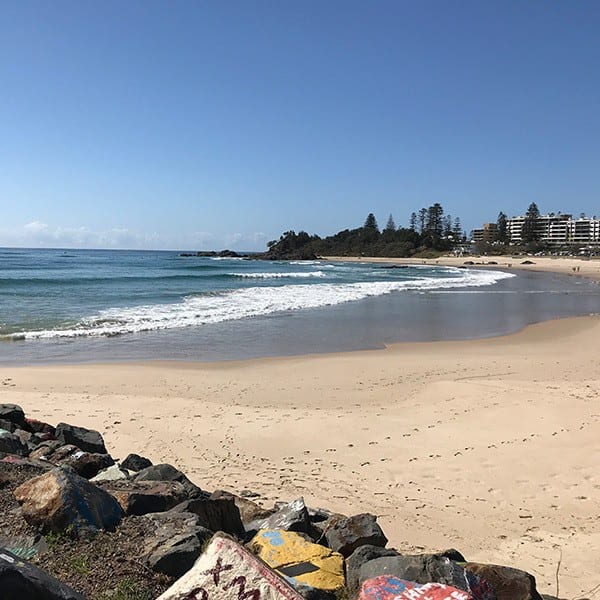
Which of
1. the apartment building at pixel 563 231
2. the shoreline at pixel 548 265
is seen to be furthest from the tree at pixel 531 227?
the shoreline at pixel 548 265

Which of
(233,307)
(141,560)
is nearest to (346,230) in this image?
(233,307)

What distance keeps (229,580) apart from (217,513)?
1715 mm

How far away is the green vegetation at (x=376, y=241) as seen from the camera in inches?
4883

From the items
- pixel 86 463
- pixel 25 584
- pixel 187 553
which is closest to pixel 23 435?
pixel 86 463

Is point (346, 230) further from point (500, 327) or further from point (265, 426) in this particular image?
point (265, 426)

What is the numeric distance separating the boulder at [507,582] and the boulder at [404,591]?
60 centimetres

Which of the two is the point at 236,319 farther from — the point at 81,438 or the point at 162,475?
the point at 162,475

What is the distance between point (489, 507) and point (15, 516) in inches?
170

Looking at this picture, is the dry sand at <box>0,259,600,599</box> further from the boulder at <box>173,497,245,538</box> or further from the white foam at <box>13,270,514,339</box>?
the white foam at <box>13,270,514,339</box>

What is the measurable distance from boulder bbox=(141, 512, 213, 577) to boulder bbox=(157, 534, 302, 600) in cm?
54

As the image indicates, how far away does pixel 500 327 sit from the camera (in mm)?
19281

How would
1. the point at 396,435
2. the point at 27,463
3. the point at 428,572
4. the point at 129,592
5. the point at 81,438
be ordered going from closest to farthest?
the point at 129,592 < the point at 428,572 < the point at 27,463 < the point at 81,438 < the point at 396,435

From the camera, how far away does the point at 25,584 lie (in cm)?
234

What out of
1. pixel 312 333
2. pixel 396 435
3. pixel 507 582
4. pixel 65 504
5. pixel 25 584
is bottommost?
pixel 396 435
